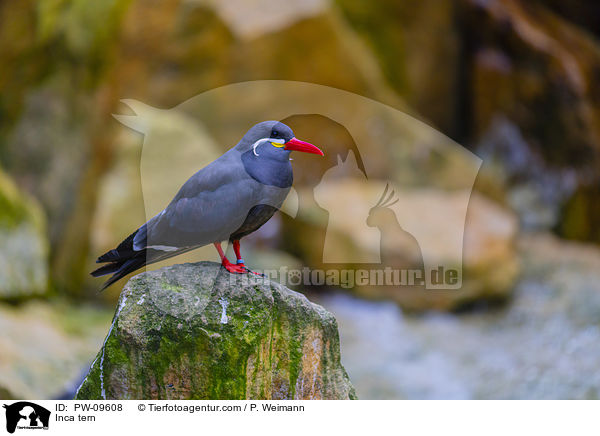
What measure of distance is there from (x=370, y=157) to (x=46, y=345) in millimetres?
3749

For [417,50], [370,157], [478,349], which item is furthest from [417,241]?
[417,50]

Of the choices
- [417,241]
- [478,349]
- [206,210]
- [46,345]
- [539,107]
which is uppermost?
[539,107]

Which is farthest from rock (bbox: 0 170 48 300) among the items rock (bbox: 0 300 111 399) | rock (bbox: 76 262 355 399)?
rock (bbox: 76 262 355 399)

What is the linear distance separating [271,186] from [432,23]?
7.59 metres

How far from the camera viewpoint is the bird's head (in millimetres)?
2652

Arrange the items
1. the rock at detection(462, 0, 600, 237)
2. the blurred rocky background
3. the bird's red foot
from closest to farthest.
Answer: the bird's red foot, the blurred rocky background, the rock at detection(462, 0, 600, 237)

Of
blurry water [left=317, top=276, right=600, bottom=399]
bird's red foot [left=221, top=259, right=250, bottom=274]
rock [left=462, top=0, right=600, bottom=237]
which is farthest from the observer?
rock [left=462, top=0, right=600, bottom=237]

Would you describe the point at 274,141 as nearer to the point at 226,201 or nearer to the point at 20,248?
the point at 226,201

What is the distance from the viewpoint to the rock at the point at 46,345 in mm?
4426

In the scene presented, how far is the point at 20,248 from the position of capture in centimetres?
580

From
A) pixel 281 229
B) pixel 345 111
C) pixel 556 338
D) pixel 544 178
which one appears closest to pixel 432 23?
pixel 544 178

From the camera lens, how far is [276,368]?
2977mm
